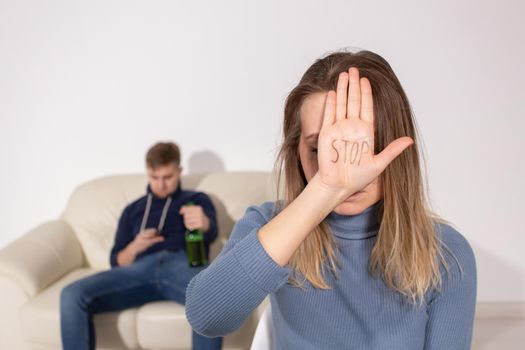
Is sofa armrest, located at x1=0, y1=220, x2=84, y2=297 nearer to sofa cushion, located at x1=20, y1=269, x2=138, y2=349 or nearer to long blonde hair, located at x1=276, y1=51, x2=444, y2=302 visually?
sofa cushion, located at x1=20, y1=269, x2=138, y2=349

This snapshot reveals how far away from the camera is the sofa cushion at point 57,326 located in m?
2.63

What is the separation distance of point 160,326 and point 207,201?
0.70 metres

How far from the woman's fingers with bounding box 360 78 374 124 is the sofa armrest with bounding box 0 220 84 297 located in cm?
226

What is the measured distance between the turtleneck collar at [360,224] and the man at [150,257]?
1.35 meters

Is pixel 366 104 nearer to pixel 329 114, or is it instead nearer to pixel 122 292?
pixel 329 114

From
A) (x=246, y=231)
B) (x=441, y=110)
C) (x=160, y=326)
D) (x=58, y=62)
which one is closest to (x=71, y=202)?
(x=58, y=62)

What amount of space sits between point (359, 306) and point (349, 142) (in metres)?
0.43

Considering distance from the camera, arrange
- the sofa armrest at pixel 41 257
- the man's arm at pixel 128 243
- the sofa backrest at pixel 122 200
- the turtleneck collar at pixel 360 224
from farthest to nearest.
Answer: the sofa backrest at pixel 122 200 → the man's arm at pixel 128 243 → the sofa armrest at pixel 41 257 → the turtleneck collar at pixel 360 224

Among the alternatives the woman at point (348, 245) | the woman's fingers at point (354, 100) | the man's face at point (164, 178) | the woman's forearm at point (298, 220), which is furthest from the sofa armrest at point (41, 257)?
the woman's fingers at point (354, 100)

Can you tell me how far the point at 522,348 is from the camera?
301 cm

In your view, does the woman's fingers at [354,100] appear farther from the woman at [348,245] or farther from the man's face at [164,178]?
the man's face at [164,178]

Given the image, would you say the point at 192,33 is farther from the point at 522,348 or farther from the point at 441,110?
the point at 522,348

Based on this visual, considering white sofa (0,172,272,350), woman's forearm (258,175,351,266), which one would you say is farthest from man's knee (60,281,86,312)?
woman's forearm (258,175,351,266)

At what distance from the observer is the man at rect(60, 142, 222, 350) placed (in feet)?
8.42
